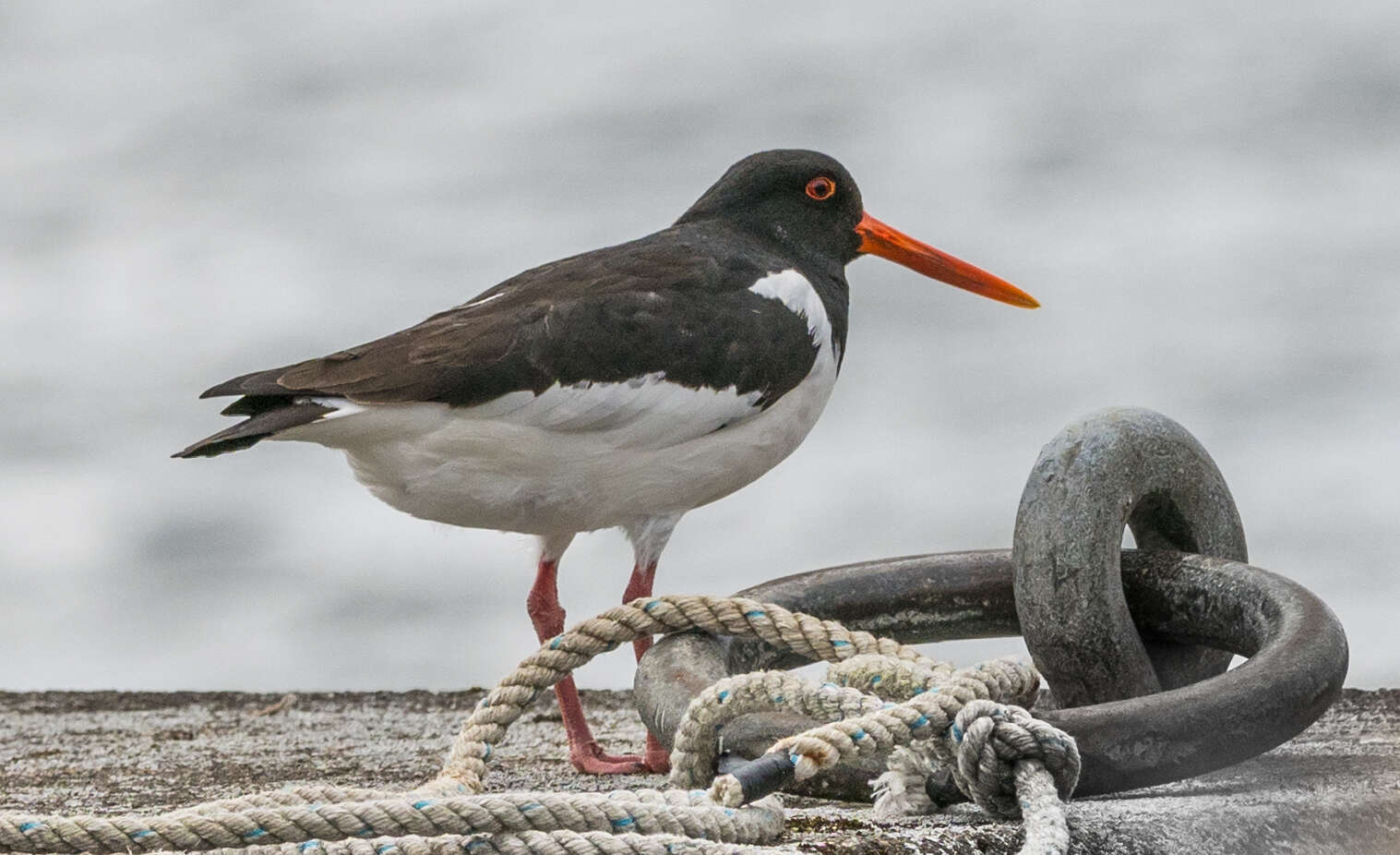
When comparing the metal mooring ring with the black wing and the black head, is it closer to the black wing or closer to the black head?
the black wing

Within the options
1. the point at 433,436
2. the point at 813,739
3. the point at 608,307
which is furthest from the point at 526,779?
the point at 813,739

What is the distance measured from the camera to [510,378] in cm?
455

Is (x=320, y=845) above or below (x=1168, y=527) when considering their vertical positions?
below

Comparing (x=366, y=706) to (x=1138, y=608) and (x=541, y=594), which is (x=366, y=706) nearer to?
(x=541, y=594)

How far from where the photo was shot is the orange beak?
19.8 feet

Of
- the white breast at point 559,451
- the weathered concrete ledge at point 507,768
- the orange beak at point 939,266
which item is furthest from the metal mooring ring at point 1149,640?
the orange beak at point 939,266

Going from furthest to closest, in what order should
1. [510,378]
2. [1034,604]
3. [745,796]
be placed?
[510,378] < [1034,604] < [745,796]

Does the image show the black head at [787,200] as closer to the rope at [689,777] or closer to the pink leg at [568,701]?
the pink leg at [568,701]

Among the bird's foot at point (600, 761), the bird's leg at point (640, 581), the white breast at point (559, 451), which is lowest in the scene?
the bird's foot at point (600, 761)

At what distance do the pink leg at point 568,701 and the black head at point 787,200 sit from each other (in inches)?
54.2

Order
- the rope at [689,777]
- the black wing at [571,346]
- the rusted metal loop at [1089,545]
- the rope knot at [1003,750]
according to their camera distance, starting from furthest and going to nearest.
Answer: the black wing at [571,346], the rusted metal loop at [1089,545], the rope knot at [1003,750], the rope at [689,777]

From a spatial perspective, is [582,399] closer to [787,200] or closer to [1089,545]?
[787,200]

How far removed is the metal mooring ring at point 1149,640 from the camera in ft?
8.83

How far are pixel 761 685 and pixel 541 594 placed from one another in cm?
266
